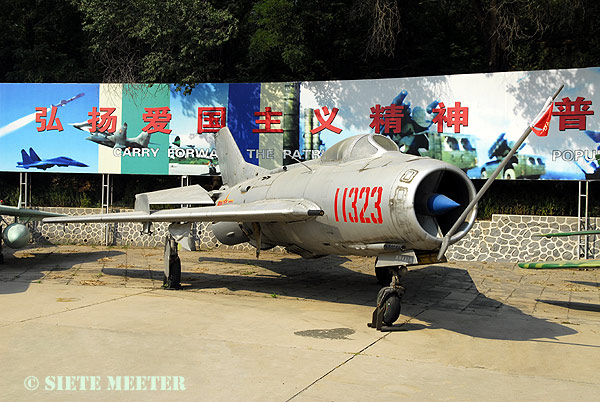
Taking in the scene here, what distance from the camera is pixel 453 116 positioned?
18.4 m

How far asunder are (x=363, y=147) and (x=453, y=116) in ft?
29.9

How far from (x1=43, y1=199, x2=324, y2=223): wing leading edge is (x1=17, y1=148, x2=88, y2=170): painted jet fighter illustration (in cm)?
895

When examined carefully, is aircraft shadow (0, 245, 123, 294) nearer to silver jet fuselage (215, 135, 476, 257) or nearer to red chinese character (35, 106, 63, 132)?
red chinese character (35, 106, 63, 132)

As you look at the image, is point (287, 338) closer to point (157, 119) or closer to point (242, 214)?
point (242, 214)

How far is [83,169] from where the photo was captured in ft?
68.5

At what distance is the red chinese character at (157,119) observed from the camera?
20.6 m

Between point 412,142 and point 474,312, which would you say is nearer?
point 474,312

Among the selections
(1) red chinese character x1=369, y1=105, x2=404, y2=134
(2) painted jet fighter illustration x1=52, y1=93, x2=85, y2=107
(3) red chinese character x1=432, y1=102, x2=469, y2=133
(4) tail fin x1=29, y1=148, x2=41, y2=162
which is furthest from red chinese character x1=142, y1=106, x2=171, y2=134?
(3) red chinese character x1=432, y1=102, x2=469, y2=133

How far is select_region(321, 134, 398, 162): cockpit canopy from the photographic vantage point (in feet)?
33.3

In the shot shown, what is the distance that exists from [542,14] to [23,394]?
73.7 ft

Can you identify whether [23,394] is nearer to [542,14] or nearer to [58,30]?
[542,14]

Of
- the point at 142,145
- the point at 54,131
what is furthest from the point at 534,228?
the point at 54,131

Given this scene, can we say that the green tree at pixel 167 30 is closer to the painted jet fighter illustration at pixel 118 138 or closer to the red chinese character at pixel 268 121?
the painted jet fighter illustration at pixel 118 138
